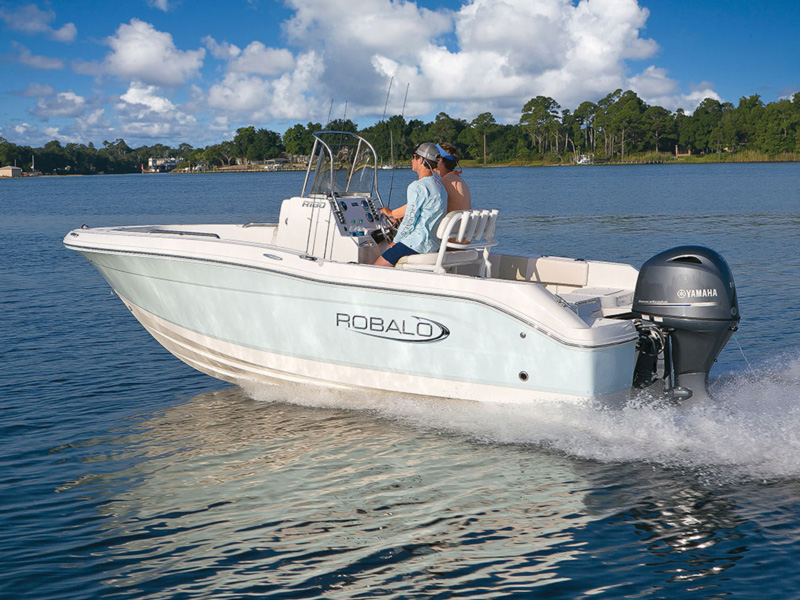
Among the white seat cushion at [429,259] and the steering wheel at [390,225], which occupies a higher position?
the steering wheel at [390,225]

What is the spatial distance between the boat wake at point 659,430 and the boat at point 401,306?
0.13 metres

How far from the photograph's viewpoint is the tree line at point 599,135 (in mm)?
115438

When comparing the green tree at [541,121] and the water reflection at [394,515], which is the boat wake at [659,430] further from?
the green tree at [541,121]

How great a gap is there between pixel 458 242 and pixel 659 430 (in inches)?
78.8

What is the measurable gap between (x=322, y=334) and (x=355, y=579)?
253cm

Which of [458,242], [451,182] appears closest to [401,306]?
[458,242]

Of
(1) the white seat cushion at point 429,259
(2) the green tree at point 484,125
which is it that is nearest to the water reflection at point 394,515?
(1) the white seat cushion at point 429,259

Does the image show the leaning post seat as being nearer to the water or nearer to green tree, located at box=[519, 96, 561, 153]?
the water

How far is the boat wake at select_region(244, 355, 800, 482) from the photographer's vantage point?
210 inches

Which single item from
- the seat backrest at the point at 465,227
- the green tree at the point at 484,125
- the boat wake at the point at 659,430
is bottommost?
the boat wake at the point at 659,430

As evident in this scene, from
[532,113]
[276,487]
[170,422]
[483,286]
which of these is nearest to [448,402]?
[483,286]

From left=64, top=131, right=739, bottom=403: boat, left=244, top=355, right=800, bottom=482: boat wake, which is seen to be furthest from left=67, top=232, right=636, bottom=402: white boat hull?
left=244, top=355, right=800, bottom=482: boat wake

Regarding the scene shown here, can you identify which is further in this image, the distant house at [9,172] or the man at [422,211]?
the distant house at [9,172]

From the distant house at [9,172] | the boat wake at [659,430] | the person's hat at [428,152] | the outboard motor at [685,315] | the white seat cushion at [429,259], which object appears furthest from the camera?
the distant house at [9,172]
